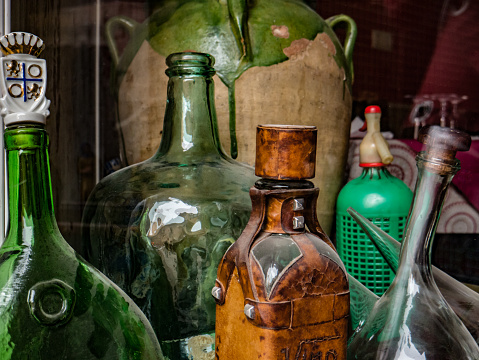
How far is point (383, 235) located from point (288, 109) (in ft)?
0.91

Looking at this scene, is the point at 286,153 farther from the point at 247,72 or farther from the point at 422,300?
the point at 247,72

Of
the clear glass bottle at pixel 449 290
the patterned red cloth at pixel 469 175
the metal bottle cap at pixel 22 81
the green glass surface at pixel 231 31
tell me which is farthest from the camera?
the patterned red cloth at pixel 469 175

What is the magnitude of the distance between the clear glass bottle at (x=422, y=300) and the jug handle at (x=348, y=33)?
0.48 meters

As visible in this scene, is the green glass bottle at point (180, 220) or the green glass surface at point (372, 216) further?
the green glass surface at point (372, 216)

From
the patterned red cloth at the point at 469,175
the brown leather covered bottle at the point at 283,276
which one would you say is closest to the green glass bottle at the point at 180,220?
the brown leather covered bottle at the point at 283,276

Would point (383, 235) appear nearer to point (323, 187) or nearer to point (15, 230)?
point (323, 187)

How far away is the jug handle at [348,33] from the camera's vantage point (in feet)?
3.18

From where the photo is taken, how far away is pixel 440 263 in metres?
0.86

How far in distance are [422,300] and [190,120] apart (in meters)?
0.33

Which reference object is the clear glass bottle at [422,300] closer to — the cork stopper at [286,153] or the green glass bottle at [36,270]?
the cork stopper at [286,153]

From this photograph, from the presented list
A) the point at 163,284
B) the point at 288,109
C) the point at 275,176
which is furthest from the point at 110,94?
the point at 275,176

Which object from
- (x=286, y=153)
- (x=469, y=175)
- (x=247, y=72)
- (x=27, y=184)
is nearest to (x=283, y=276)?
(x=286, y=153)

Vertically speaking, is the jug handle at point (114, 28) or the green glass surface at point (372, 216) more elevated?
the jug handle at point (114, 28)

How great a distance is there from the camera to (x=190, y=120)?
2.27ft
